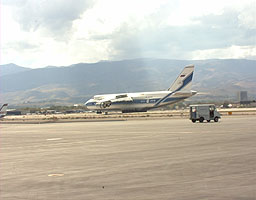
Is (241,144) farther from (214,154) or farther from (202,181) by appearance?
(202,181)

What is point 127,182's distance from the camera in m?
14.3

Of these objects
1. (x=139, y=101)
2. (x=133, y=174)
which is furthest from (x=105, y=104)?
(x=133, y=174)

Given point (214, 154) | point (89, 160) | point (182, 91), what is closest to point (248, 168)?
point (214, 154)

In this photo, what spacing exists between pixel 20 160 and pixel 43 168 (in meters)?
3.49

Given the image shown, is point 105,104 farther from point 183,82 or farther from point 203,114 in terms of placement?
point 203,114

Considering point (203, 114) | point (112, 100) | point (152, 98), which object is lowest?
point (203, 114)

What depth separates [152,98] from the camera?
116188 mm

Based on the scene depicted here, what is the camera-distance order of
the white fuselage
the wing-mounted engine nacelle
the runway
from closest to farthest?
the runway → the white fuselage → the wing-mounted engine nacelle

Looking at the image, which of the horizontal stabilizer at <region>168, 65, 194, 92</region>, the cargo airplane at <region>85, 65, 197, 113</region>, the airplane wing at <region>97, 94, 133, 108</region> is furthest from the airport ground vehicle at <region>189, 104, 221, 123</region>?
the airplane wing at <region>97, 94, 133, 108</region>

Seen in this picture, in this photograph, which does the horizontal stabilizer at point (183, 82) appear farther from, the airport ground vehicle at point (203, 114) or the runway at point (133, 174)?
the runway at point (133, 174)

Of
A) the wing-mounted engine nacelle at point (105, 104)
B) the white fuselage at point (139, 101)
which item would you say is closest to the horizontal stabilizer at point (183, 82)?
the white fuselage at point (139, 101)

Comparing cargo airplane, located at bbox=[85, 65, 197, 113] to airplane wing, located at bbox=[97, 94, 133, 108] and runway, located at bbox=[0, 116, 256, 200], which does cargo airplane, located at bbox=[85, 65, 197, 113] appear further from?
runway, located at bbox=[0, 116, 256, 200]

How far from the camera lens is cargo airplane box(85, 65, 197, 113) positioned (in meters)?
115

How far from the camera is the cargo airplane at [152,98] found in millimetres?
114688
